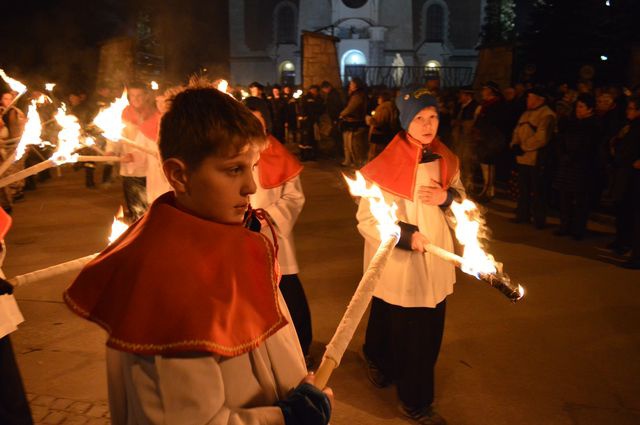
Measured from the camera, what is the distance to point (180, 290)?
4.93 ft

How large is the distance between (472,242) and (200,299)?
4.64ft

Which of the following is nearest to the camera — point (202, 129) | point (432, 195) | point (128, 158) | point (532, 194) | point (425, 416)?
point (202, 129)

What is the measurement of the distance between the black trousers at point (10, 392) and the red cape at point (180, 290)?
5.84ft

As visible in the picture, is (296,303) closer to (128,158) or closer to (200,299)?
(128,158)

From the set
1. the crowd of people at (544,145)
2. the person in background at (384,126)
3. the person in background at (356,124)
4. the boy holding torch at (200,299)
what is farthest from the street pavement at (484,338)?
the person in background at (356,124)

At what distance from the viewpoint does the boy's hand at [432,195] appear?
3.58m

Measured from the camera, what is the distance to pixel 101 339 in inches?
215

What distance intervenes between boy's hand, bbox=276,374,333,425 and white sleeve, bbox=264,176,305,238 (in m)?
2.83

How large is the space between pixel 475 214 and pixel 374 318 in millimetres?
1686

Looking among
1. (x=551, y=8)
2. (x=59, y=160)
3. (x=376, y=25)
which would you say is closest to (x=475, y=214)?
(x=59, y=160)

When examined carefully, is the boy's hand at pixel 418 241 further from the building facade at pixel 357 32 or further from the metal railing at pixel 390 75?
the building facade at pixel 357 32

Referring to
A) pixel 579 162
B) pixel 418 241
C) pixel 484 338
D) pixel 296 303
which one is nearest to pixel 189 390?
pixel 418 241

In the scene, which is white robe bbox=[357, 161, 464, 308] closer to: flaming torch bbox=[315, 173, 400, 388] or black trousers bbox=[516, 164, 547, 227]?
flaming torch bbox=[315, 173, 400, 388]

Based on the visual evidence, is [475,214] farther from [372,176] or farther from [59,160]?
[59,160]
